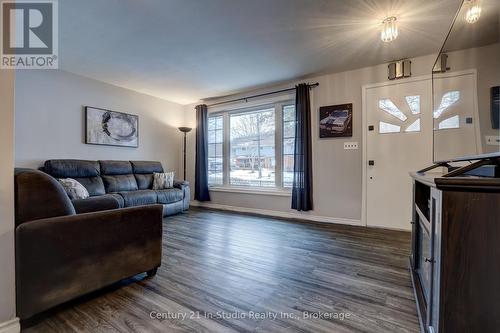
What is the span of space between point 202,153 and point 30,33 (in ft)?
10.1

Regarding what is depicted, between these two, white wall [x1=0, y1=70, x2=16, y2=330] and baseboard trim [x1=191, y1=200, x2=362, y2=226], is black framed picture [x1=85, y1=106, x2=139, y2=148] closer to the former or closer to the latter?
baseboard trim [x1=191, y1=200, x2=362, y2=226]

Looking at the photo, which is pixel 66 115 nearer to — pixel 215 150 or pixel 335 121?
pixel 215 150

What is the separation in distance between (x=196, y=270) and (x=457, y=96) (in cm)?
252

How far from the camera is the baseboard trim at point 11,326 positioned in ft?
4.12

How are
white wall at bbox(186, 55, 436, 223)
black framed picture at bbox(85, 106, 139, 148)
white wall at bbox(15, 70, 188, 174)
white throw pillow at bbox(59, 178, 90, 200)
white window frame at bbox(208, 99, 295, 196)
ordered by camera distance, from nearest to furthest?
1. white throw pillow at bbox(59, 178, 90, 200)
2. white wall at bbox(15, 70, 188, 174)
3. white wall at bbox(186, 55, 436, 223)
4. black framed picture at bbox(85, 106, 139, 148)
5. white window frame at bbox(208, 99, 295, 196)

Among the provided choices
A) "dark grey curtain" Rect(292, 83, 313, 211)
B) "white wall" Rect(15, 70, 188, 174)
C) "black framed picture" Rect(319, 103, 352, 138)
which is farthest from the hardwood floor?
"white wall" Rect(15, 70, 188, 174)

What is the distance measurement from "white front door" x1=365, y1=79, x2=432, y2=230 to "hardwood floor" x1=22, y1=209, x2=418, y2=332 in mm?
568

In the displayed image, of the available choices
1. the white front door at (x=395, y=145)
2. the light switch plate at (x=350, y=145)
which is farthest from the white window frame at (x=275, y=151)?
the white front door at (x=395, y=145)

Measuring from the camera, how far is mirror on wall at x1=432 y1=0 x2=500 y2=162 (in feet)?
4.23

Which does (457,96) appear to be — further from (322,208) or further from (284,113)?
(284,113)

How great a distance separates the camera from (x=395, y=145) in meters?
3.37

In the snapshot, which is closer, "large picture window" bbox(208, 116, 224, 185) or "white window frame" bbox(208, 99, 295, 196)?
"white window frame" bbox(208, 99, 295, 196)

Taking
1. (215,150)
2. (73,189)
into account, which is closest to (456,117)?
(215,150)

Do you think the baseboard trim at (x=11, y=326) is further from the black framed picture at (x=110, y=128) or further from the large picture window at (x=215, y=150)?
the large picture window at (x=215, y=150)
